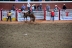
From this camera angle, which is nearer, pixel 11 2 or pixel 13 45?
pixel 13 45

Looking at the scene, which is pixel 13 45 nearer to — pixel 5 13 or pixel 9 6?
pixel 5 13

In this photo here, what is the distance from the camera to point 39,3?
4134cm

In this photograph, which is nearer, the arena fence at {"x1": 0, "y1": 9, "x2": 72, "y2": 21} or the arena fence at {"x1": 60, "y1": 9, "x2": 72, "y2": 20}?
the arena fence at {"x1": 0, "y1": 9, "x2": 72, "y2": 21}

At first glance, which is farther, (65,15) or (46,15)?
(65,15)

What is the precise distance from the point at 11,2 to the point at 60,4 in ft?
27.8

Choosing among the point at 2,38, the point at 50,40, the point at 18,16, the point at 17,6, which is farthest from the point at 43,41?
the point at 17,6

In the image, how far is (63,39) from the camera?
1856 cm

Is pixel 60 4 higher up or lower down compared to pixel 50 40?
higher up

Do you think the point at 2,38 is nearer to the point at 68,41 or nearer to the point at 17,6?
the point at 68,41

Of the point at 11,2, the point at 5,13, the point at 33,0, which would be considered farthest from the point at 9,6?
the point at 5,13

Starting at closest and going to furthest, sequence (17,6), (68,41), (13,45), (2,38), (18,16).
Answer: (13,45) → (68,41) → (2,38) → (18,16) → (17,6)

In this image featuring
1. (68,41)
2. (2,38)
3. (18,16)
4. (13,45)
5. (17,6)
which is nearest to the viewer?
(13,45)

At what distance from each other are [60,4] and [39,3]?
365 cm

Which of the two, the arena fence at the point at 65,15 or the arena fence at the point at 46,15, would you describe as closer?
the arena fence at the point at 46,15
